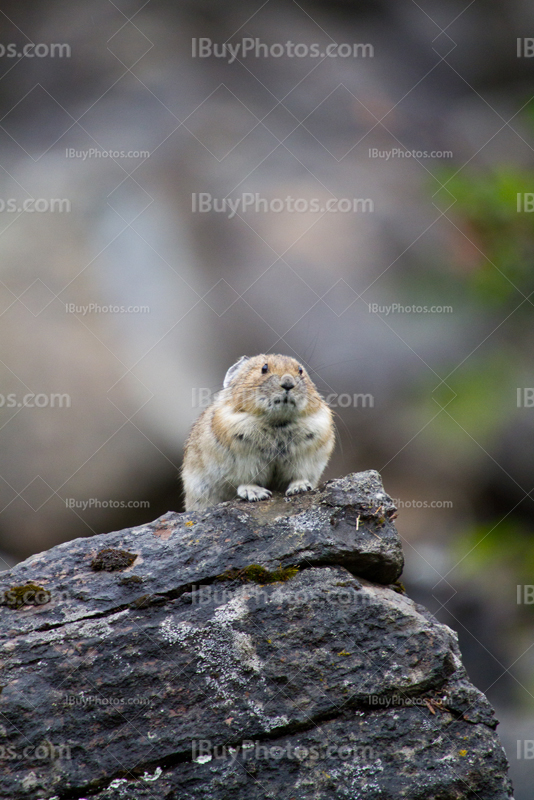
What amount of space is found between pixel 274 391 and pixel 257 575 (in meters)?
2.13

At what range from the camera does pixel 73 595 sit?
19.6ft

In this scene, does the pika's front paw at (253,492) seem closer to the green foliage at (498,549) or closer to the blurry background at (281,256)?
the blurry background at (281,256)

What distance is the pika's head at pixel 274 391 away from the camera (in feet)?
24.0

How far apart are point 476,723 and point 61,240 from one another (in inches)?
455

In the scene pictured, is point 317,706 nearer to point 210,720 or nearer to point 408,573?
point 210,720

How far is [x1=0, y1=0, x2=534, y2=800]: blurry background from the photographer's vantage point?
1279 centimetres

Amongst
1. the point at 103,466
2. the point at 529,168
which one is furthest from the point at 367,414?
the point at 529,168

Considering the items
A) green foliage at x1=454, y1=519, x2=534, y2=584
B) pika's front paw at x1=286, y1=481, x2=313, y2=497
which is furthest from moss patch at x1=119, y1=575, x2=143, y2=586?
green foliage at x1=454, y1=519, x2=534, y2=584

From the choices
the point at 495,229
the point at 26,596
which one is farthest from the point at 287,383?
the point at 495,229

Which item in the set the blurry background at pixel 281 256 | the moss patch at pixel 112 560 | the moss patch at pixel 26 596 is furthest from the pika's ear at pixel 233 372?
the blurry background at pixel 281 256

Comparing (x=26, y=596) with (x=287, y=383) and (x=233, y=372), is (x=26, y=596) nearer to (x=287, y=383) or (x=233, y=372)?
(x=287, y=383)

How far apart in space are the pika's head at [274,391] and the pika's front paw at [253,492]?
0.81 meters

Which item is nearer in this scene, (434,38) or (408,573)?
(408,573)

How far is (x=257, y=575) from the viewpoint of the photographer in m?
6.10
